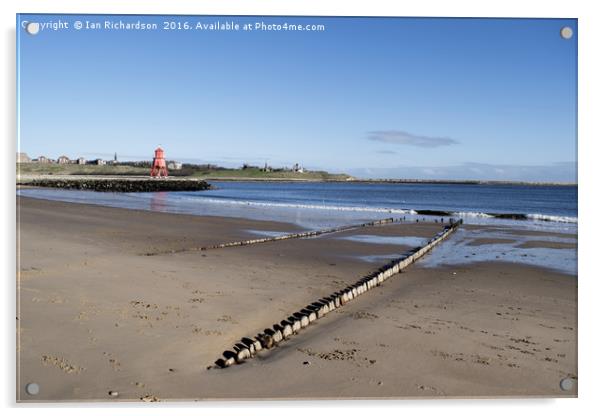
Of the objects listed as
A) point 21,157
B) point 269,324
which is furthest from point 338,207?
point 21,157

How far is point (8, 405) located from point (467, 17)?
5.75 m

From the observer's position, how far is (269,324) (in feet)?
17.5

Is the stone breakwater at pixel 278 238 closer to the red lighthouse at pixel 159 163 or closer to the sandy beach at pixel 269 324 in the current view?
the sandy beach at pixel 269 324

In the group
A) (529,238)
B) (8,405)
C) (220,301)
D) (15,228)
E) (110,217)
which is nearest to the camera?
(8,405)

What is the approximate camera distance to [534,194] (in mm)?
41094

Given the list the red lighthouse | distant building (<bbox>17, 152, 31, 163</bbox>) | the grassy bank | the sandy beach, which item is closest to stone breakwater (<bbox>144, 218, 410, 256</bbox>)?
the sandy beach

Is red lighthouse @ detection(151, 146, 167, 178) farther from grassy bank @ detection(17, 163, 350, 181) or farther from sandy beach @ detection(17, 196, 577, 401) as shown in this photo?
sandy beach @ detection(17, 196, 577, 401)

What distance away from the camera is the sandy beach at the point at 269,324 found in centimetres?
432

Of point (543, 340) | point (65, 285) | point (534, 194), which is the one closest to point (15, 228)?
point (65, 285)

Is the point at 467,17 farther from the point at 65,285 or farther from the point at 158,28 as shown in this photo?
the point at 65,285

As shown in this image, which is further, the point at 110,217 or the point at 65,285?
the point at 110,217

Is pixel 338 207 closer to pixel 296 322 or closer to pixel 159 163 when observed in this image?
pixel 159 163

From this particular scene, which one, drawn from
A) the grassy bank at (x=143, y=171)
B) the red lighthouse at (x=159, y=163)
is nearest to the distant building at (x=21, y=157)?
the red lighthouse at (x=159, y=163)

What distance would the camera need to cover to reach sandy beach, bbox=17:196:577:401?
170 inches
